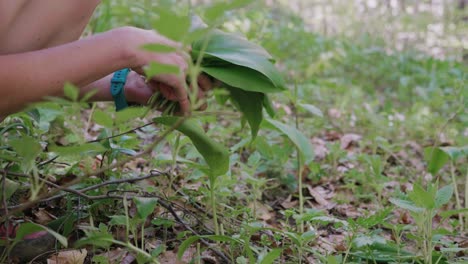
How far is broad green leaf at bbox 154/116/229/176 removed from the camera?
3.49 feet

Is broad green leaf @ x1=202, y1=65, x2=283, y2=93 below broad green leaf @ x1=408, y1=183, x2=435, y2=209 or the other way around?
the other way around

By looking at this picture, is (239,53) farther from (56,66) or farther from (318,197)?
(318,197)

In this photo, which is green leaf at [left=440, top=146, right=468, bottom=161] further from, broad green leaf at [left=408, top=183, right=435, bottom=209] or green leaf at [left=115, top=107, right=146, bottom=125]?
green leaf at [left=115, top=107, right=146, bottom=125]

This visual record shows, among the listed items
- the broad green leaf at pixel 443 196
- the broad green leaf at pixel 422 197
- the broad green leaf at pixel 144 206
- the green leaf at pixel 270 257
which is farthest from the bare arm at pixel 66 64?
the broad green leaf at pixel 443 196

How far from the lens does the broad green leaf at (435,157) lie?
1.73m

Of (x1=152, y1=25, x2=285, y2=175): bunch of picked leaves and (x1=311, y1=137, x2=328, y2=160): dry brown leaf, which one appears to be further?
(x1=311, y1=137, x2=328, y2=160): dry brown leaf

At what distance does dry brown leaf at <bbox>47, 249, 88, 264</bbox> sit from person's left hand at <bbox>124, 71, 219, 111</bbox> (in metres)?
0.35

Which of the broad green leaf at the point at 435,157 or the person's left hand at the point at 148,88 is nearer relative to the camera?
the person's left hand at the point at 148,88

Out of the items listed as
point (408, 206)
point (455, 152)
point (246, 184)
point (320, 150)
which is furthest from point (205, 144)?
point (320, 150)

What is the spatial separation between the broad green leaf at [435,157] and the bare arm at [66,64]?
0.99m

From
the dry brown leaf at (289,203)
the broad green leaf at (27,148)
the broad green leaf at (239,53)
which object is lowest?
the dry brown leaf at (289,203)

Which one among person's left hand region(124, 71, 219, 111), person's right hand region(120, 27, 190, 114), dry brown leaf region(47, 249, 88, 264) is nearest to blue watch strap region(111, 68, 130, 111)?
person's left hand region(124, 71, 219, 111)

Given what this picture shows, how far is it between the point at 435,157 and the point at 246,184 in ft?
1.85

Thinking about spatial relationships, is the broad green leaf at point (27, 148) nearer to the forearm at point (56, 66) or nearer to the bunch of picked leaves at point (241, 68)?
the forearm at point (56, 66)
